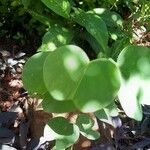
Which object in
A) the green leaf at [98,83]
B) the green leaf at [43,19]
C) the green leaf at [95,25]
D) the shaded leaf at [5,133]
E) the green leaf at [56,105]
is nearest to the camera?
the green leaf at [98,83]

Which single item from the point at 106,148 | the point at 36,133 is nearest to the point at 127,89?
the point at 106,148

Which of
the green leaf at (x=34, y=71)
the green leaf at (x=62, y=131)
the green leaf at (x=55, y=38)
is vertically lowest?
the green leaf at (x=55, y=38)

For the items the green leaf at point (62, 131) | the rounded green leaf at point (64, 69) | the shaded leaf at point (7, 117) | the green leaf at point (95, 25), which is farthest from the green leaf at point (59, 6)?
the rounded green leaf at point (64, 69)

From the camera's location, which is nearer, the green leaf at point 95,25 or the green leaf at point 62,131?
the green leaf at point 62,131

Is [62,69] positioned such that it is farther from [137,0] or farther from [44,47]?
[137,0]

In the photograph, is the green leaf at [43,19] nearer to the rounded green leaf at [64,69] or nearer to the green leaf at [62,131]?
the green leaf at [62,131]

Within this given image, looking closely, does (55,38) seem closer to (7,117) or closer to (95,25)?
(95,25)
